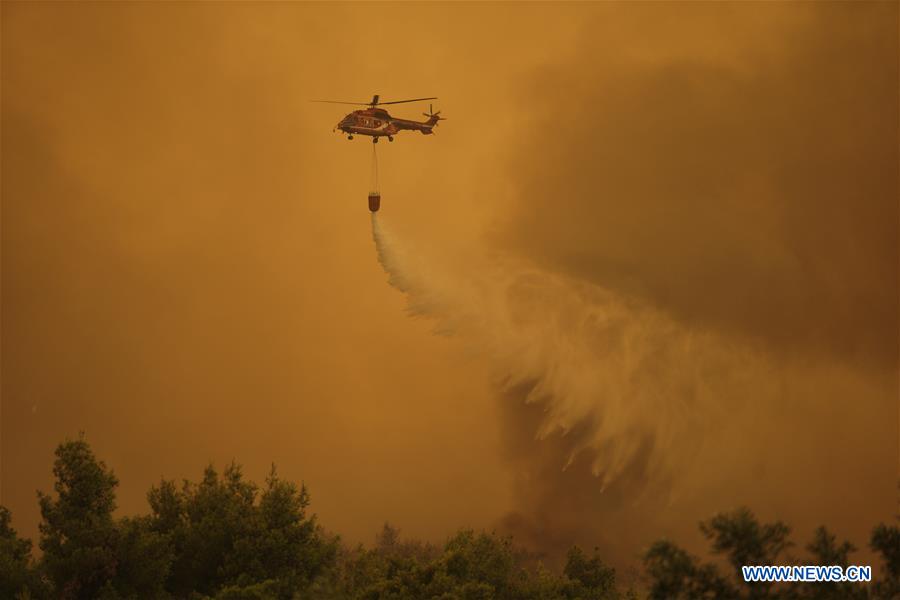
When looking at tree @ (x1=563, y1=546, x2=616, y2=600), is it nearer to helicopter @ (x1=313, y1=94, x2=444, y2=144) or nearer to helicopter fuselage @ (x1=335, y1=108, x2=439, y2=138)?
helicopter @ (x1=313, y1=94, x2=444, y2=144)

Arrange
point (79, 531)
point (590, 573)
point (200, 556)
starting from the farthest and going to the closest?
point (590, 573) < point (200, 556) < point (79, 531)

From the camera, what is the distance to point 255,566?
28359 mm

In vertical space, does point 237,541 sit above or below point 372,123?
below

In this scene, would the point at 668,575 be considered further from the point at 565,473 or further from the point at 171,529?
the point at 565,473

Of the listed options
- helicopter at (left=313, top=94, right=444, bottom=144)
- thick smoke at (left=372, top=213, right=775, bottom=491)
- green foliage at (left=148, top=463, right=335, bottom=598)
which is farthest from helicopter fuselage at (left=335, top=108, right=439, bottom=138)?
green foliage at (left=148, top=463, right=335, bottom=598)

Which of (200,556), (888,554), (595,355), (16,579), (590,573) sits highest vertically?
(595,355)

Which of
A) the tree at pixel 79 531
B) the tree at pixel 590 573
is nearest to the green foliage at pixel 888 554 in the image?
the tree at pixel 590 573

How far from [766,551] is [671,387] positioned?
36937 millimetres

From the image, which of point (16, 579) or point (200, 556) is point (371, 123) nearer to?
point (200, 556)

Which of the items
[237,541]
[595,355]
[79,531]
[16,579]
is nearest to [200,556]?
[237,541]

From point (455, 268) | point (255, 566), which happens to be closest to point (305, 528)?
point (255, 566)

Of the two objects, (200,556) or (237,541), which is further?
(200,556)

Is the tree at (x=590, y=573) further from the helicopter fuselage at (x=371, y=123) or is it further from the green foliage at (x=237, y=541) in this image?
the helicopter fuselage at (x=371, y=123)

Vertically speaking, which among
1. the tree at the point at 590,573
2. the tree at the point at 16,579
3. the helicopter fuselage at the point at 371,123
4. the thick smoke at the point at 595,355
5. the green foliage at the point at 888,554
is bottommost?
the green foliage at the point at 888,554
